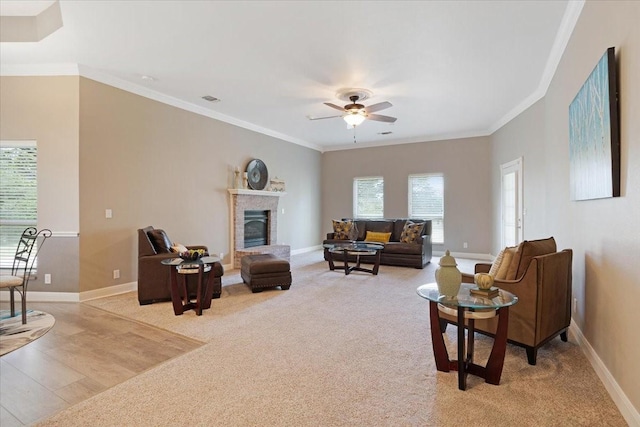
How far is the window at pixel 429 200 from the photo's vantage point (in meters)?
8.11

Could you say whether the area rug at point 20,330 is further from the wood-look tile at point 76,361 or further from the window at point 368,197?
the window at point 368,197

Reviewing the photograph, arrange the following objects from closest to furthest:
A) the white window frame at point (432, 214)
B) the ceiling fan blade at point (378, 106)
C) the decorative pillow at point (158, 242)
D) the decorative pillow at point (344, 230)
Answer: the decorative pillow at point (158, 242)
the ceiling fan blade at point (378, 106)
the decorative pillow at point (344, 230)
the white window frame at point (432, 214)

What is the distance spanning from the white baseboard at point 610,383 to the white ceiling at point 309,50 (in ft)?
9.40

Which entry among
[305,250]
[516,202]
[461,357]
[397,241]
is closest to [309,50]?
[461,357]

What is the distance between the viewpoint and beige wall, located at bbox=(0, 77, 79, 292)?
4219 mm

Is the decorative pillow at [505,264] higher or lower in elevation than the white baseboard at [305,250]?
higher

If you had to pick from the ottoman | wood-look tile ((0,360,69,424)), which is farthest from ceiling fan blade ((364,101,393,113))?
wood-look tile ((0,360,69,424))

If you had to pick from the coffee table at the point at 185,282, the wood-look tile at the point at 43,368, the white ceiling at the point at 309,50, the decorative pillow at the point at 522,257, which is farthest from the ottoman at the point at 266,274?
the decorative pillow at the point at 522,257

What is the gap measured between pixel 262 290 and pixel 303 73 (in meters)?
3.06

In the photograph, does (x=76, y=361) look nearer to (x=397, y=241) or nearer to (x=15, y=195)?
(x=15, y=195)

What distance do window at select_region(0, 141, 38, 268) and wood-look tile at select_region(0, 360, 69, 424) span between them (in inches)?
111

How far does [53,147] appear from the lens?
13.9 ft

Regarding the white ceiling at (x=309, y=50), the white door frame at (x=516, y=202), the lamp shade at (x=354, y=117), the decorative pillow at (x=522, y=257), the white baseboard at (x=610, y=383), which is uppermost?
the white ceiling at (x=309, y=50)

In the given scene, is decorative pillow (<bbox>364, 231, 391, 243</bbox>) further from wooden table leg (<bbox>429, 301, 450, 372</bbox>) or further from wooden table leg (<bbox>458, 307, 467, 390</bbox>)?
wooden table leg (<bbox>458, 307, 467, 390</bbox>)
